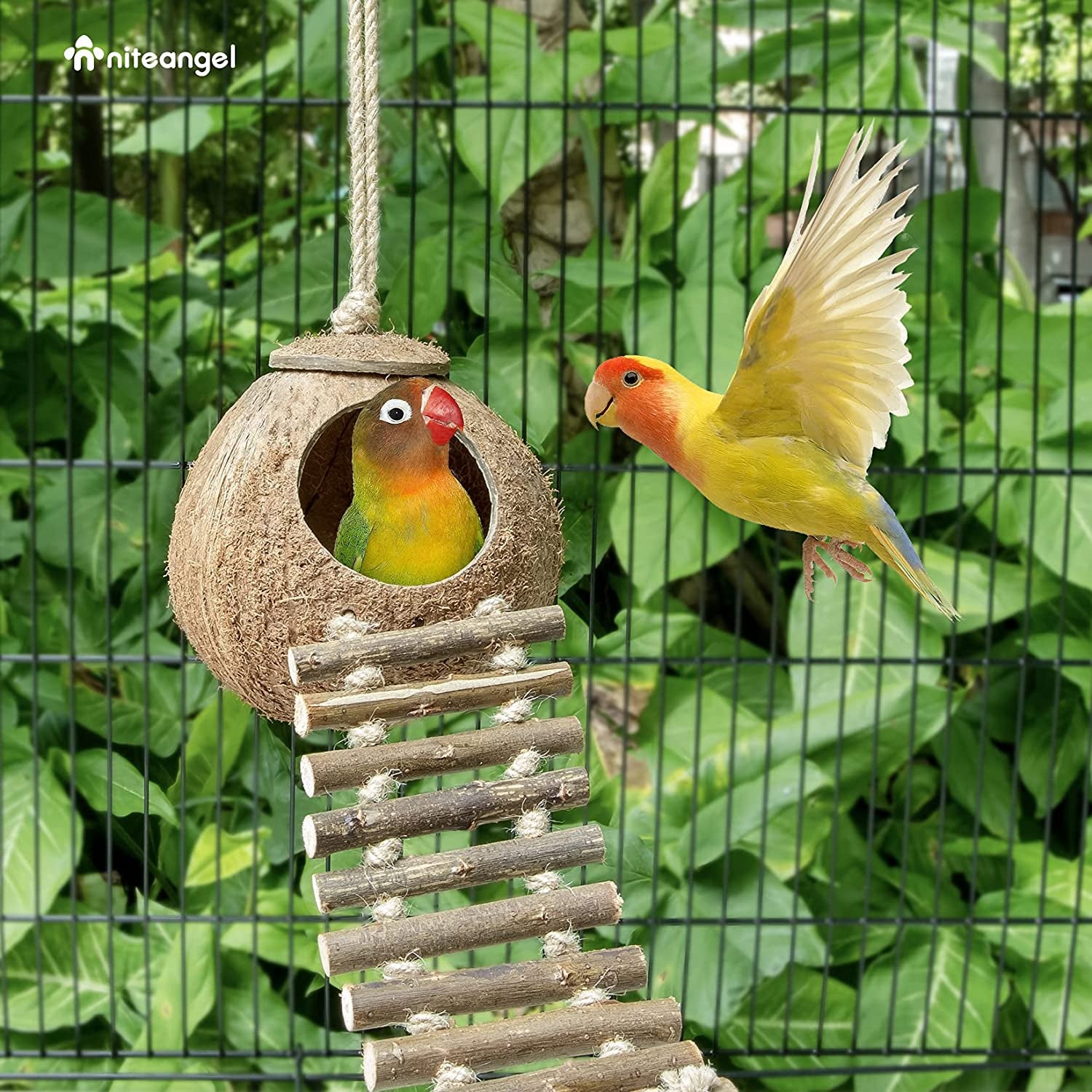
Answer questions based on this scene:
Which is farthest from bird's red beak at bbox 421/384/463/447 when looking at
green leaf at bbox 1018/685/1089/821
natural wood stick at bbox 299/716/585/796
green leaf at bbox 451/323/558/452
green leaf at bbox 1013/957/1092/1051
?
green leaf at bbox 1018/685/1089/821

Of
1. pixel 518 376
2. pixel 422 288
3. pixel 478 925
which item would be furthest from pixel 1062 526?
pixel 478 925

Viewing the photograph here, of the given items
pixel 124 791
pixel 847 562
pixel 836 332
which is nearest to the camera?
pixel 836 332

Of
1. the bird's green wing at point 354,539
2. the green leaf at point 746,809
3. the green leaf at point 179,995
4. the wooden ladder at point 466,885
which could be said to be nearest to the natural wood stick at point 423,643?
the wooden ladder at point 466,885

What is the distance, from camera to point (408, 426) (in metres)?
1.01

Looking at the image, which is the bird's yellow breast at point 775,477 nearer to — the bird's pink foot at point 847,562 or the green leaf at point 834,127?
the bird's pink foot at point 847,562

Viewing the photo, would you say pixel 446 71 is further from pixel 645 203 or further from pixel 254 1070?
pixel 254 1070

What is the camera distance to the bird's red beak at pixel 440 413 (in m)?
0.98

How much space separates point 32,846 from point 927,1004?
1456 millimetres

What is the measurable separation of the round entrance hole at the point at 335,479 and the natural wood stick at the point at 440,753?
31cm

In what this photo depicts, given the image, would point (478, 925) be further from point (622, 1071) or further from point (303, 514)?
point (303, 514)

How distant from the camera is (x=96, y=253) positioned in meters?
2.46

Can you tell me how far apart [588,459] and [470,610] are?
129cm

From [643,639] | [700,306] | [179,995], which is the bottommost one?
[179,995]

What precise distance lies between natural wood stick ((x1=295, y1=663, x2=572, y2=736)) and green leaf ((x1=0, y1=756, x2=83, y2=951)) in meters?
1.39
